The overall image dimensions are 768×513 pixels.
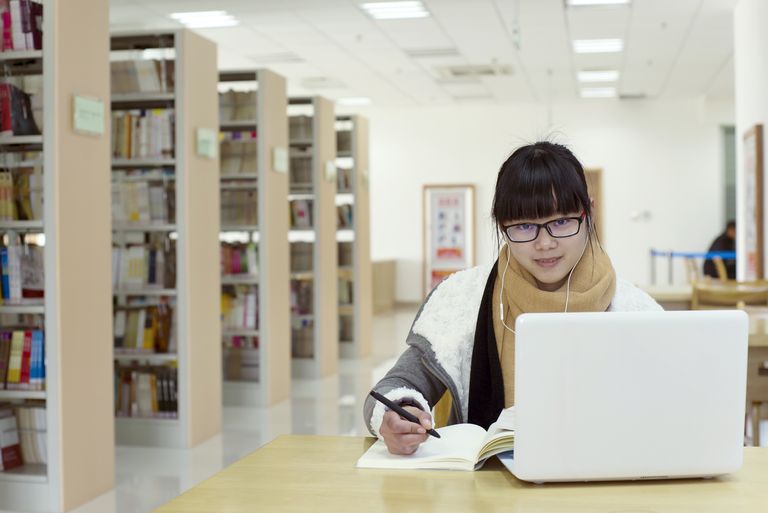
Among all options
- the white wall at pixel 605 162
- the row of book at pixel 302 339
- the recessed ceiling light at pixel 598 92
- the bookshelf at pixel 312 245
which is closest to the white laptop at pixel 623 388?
the bookshelf at pixel 312 245

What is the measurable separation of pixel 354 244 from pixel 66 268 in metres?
5.01

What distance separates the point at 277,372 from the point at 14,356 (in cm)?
295

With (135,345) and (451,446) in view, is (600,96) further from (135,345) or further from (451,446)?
(451,446)

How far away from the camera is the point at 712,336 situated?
139 centimetres

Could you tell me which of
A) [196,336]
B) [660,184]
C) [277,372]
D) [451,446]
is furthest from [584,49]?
[451,446]

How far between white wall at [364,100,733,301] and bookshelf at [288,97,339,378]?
22.3 feet

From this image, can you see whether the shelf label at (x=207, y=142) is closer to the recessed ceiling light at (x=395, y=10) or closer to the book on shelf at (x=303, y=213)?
the book on shelf at (x=303, y=213)

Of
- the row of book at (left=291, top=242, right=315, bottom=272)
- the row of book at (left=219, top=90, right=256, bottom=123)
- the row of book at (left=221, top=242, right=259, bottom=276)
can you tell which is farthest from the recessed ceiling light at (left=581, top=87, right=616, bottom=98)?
the row of book at (left=221, top=242, right=259, bottom=276)

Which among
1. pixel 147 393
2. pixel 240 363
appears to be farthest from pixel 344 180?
pixel 147 393

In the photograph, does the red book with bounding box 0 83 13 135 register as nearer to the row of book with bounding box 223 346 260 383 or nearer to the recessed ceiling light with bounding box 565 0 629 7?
the row of book with bounding box 223 346 260 383

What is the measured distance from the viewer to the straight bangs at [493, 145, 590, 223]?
1.83 meters

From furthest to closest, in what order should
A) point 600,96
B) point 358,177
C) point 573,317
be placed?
point 600,96 → point 358,177 → point 573,317

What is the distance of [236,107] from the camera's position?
679cm

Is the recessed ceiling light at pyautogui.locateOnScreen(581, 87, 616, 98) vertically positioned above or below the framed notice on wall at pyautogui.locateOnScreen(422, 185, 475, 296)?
above
